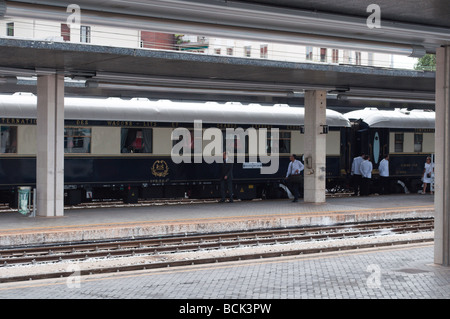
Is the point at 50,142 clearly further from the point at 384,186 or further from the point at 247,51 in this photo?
the point at 247,51

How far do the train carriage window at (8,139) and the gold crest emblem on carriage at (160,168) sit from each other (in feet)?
14.8

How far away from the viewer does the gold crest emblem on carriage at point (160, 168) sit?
23.2m

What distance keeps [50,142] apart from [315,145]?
8.87 meters

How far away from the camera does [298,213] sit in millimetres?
20266

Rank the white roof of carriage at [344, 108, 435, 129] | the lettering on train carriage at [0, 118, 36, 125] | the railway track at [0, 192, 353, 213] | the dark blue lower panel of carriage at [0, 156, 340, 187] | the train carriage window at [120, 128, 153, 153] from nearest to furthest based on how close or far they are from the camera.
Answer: the lettering on train carriage at [0, 118, 36, 125]
the dark blue lower panel of carriage at [0, 156, 340, 187]
the train carriage window at [120, 128, 153, 153]
the railway track at [0, 192, 353, 213]
the white roof of carriage at [344, 108, 435, 129]

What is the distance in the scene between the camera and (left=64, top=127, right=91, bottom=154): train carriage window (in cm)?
2152

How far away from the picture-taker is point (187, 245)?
15258mm

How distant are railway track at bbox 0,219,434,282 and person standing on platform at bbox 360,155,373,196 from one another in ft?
23.6

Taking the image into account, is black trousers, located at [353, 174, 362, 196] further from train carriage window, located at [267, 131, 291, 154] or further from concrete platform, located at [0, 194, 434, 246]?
train carriage window, located at [267, 131, 291, 154]

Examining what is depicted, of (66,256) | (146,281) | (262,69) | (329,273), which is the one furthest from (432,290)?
(262,69)

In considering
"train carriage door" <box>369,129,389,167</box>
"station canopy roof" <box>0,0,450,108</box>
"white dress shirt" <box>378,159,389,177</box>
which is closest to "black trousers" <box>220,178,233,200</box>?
"station canopy roof" <box>0,0,450,108</box>

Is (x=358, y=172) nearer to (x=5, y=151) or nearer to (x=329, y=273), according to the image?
(x=5, y=151)

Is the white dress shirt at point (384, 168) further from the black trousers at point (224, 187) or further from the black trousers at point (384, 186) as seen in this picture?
the black trousers at point (224, 187)

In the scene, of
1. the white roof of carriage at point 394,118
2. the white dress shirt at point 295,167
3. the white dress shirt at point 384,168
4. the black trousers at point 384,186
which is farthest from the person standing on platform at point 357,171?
the white dress shirt at point 295,167
